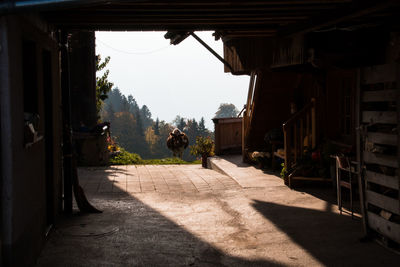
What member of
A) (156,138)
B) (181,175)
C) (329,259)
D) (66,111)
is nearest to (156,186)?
(181,175)

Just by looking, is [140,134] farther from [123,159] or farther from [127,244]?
[127,244]

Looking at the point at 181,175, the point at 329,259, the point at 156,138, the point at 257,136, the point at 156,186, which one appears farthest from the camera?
the point at 156,138

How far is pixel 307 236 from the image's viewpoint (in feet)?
21.9

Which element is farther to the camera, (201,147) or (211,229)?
(201,147)

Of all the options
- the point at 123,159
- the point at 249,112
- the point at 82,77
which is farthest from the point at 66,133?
the point at 82,77

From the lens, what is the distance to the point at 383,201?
6.05 meters

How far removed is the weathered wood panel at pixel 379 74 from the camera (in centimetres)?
575

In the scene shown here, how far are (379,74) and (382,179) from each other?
4.11ft

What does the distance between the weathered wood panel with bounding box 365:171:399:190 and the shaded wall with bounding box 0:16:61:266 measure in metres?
4.03

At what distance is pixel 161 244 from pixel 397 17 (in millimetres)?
4294

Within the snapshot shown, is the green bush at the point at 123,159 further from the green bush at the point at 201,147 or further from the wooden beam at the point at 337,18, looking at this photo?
the wooden beam at the point at 337,18

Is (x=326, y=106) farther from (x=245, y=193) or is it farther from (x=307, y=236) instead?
(x=307, y=236)

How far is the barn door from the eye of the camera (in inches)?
227

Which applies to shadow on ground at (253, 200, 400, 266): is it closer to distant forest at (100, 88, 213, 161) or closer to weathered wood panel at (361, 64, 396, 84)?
weathered wood panel at (361, 64, 396, 84)
